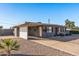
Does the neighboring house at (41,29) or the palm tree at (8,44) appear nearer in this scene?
the palm tree at (8,44)

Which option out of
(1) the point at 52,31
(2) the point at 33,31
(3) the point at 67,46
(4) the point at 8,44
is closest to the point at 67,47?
(3) the point at 67,46

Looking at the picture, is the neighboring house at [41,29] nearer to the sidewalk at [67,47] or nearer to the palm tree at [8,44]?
the sidewalk at [67,47]

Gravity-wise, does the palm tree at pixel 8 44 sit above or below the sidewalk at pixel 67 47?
above

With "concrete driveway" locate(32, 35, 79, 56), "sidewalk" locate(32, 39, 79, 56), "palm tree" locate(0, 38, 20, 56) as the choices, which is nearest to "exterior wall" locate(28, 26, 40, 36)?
"concrete driveway" locate(32, 35, 79, 56)

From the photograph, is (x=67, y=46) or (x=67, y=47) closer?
(x=67, y=47)

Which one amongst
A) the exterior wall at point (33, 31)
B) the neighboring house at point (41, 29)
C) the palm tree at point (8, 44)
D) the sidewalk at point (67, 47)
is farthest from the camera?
the exterior wall at point (33, 31)

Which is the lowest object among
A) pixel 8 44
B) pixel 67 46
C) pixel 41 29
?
pixel 67 46

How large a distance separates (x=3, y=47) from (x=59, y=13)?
763 centimetres

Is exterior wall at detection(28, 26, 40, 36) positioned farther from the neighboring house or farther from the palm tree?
the palm tree

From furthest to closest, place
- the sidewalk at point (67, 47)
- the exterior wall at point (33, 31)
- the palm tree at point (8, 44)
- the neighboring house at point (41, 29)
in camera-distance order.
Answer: the exterior wall at point (33, 31), the neighboring house at point (41, 29), the sidewalk at point (67, 47), the palm tree at point (8, 44)

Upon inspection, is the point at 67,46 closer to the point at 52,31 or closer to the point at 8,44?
the point at 8,44

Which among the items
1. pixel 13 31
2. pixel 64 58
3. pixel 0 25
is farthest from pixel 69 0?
pixel 13 31

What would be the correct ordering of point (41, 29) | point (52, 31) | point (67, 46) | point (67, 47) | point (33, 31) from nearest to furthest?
point (67, 47) < point (67, 46) < point (41, 29) < point (52, 31) < point (33, 31)

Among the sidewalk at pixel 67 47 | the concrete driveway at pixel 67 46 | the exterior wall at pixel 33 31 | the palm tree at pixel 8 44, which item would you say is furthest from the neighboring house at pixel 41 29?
the palm tree at pixel 8 44
